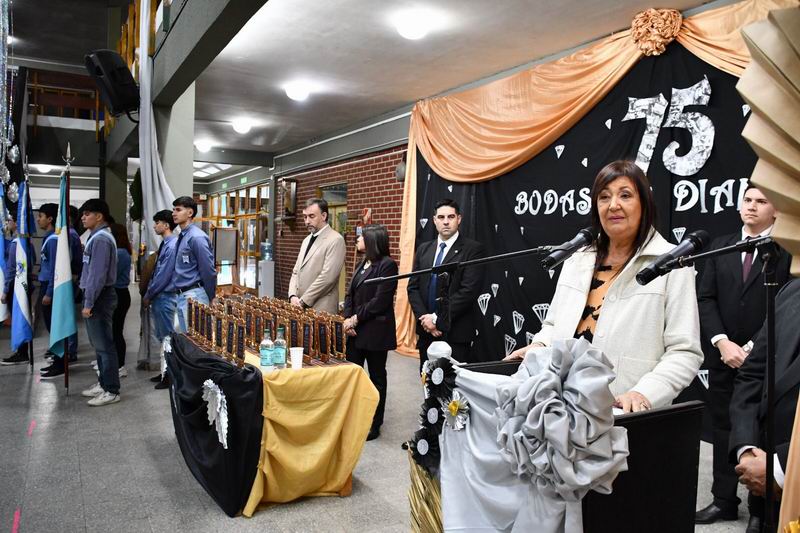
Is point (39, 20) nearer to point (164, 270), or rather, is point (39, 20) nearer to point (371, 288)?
point (164, 270)

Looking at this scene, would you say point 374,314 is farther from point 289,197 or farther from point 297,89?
point 289,197

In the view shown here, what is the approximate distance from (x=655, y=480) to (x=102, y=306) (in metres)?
4.20

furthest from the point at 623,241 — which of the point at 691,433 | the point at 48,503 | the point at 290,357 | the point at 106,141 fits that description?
the point at 106,141

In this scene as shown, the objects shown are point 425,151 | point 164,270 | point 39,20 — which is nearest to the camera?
point 164,270

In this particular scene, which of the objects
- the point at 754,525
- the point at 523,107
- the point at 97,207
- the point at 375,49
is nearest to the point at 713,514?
the point at 754,525

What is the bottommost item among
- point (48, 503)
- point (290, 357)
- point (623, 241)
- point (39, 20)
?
point (48, 503)

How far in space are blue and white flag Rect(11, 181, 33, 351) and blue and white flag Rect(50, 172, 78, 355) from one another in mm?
539

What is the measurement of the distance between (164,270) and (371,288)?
1.89 meters

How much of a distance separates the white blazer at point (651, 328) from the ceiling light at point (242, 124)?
7411mm

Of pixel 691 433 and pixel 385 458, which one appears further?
pixel 385 458

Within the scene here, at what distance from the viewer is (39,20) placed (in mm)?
7254

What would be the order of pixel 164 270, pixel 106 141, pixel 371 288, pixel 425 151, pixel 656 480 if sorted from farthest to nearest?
pixel 106 141, pixel 425 151, pixel 164 270, pixel 371 288, pixel 656 480

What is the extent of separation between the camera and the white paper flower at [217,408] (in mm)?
2658

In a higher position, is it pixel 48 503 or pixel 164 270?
pixel 164 270
